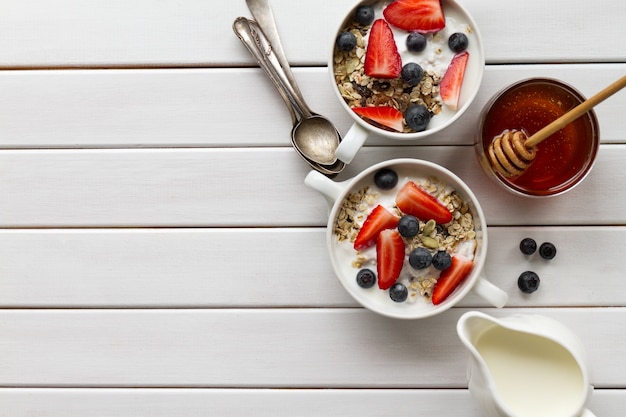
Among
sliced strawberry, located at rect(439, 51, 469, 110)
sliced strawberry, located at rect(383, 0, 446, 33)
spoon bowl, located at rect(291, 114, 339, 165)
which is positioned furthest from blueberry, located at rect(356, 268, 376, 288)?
sliced strawberry, located at rect(383, 0, 446, 33)

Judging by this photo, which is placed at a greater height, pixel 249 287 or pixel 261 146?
pixel 261 146

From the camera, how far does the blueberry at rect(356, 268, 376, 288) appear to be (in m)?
1.14

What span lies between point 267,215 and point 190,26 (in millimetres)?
390

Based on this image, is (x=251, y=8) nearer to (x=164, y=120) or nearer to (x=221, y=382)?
(x=164, y=120)

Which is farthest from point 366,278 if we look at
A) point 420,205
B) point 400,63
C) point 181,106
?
point 181,106

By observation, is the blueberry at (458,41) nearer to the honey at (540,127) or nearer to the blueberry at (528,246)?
the honey at (540,127)

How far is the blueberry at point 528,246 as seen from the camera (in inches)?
47.9

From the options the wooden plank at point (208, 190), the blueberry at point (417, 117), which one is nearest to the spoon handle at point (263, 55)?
the wooden plank at point (208, 190)

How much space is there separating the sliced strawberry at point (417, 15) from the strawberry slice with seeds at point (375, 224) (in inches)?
12.6

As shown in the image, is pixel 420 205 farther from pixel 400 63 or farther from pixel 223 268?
pixel 223 268

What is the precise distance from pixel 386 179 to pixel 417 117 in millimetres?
118

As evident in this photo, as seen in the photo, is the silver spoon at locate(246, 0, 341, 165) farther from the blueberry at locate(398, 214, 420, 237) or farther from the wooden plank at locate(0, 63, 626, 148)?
the blueberry at locate(398, 214, 420, 237)

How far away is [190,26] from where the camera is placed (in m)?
1.25

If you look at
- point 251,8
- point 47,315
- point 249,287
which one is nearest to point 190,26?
point 251,8
